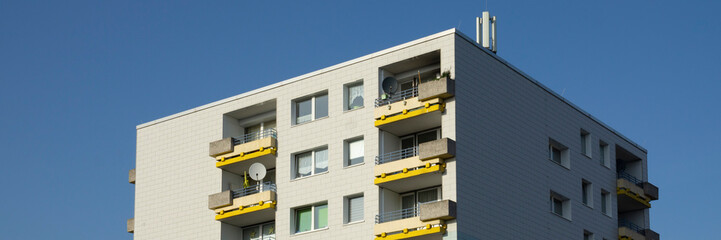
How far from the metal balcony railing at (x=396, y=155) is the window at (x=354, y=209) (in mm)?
2338

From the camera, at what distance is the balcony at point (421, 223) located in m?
64.8

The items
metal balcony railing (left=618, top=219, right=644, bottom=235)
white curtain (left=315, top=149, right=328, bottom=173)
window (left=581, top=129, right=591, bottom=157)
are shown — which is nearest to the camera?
white curtain (left=315, top=149, right=328, bottom=173)

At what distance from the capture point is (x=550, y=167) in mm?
73688

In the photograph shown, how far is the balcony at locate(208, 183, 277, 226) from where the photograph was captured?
72688mm

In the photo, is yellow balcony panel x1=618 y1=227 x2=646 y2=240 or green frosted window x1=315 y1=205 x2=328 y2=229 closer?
green frosted window x1=315 y1=205 x2=328 y2=229

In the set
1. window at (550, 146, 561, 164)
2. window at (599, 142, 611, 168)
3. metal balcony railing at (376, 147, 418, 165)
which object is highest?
window at (599, 142, 611, 168)

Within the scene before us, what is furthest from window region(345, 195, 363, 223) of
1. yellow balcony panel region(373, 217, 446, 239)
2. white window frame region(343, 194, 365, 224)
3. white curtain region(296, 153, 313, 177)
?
white curtain region(296, 153, 313, 177)

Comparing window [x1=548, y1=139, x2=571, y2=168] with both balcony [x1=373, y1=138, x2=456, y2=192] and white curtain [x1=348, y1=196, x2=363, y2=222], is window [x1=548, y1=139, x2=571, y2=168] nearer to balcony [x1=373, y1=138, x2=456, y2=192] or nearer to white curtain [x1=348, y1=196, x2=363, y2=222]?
balcony [x1=373, y1=138, x2=456, y2=192]

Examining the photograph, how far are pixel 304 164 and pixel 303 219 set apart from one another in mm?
3134

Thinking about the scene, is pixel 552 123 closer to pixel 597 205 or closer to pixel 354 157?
pixel 597 205

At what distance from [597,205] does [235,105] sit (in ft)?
73.4

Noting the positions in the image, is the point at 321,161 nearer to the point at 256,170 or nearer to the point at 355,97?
the point at 355,97

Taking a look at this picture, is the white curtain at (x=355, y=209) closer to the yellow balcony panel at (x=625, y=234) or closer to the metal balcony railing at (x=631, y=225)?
the yellow balcony panel at (x=625, y=234)

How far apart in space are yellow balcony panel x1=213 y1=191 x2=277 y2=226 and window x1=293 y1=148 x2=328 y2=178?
2018 millimetres
